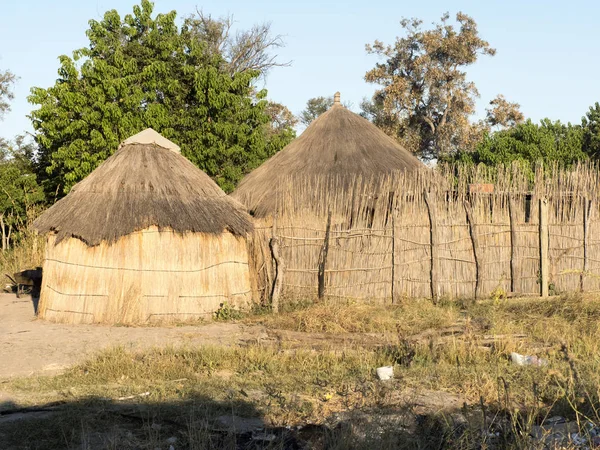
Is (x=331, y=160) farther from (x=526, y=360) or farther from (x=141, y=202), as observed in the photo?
(x=526, y=360)

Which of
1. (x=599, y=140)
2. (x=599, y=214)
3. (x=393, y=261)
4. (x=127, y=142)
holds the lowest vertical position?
(x=393, y=261)

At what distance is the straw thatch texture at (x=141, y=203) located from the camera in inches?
420

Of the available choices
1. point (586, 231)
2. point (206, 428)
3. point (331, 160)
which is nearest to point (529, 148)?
point (331, 160)

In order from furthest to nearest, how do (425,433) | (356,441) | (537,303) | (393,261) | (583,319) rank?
(393,261) → (537,303) → (583,319) → (425,433) → (356,441)

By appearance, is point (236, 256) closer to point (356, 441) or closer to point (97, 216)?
point (97, 216)

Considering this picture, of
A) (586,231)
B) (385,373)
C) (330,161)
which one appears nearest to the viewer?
(385,373)

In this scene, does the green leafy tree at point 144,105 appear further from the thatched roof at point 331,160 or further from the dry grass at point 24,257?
the thatched roof at point 331,160

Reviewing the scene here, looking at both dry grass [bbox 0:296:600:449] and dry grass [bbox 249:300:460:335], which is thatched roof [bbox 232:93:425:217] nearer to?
dry grass [bbox 249:300:460:335]

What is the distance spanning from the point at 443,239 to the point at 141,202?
14.0 ft

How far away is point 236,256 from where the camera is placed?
11.5 metres

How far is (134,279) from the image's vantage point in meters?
10.6

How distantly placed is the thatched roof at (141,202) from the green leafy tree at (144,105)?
5015mm

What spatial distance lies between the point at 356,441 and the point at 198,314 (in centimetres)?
680

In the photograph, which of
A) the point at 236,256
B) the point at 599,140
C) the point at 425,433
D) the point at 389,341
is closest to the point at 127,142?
the point at 236,256
